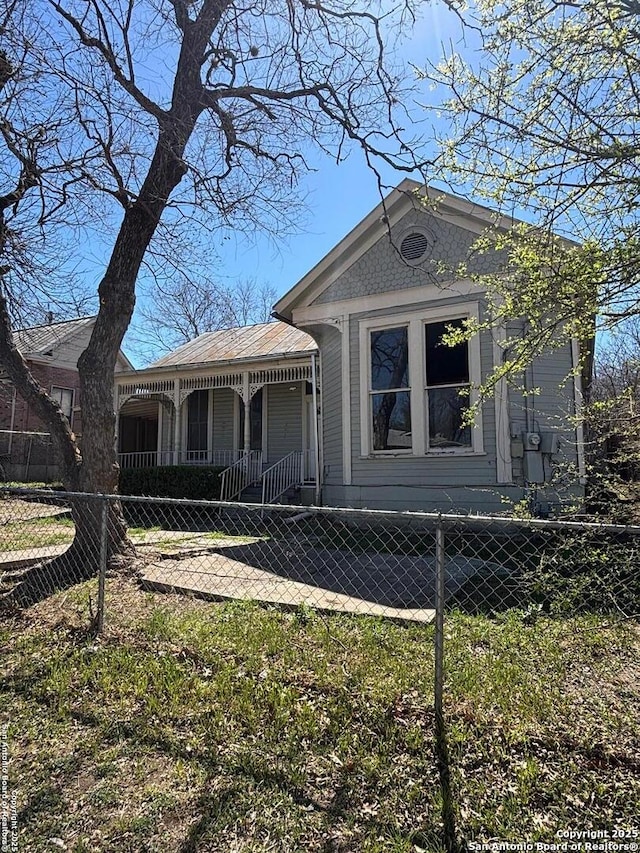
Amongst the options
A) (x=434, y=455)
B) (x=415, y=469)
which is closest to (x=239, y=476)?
(x=415, y=469)

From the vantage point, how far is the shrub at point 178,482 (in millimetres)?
11930

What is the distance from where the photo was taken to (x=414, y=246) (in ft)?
27.7

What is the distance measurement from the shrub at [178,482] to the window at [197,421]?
2.57 meters

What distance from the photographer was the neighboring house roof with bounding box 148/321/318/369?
13508mm

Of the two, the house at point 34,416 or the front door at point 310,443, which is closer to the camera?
the front door at point 310,443

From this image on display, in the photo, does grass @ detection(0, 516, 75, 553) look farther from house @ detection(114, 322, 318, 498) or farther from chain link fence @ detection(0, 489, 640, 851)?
house @ detection(114, 322, 318, 498)

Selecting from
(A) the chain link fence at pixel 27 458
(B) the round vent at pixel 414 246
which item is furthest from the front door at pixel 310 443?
(A) the chain link fence at pixel 27 458

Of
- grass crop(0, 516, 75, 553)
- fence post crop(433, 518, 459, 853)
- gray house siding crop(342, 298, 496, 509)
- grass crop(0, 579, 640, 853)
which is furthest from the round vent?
grass crop(0, 516, 75, 553)

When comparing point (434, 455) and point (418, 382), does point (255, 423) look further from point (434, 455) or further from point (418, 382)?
point (434, 455)

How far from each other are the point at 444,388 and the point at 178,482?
7.12 metres

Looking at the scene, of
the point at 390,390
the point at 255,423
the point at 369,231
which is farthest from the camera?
the point at 255,423

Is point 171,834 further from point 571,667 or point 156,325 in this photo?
point 156,325

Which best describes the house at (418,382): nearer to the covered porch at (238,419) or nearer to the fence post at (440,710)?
the covered porch at (238,419)

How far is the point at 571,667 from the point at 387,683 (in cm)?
124
